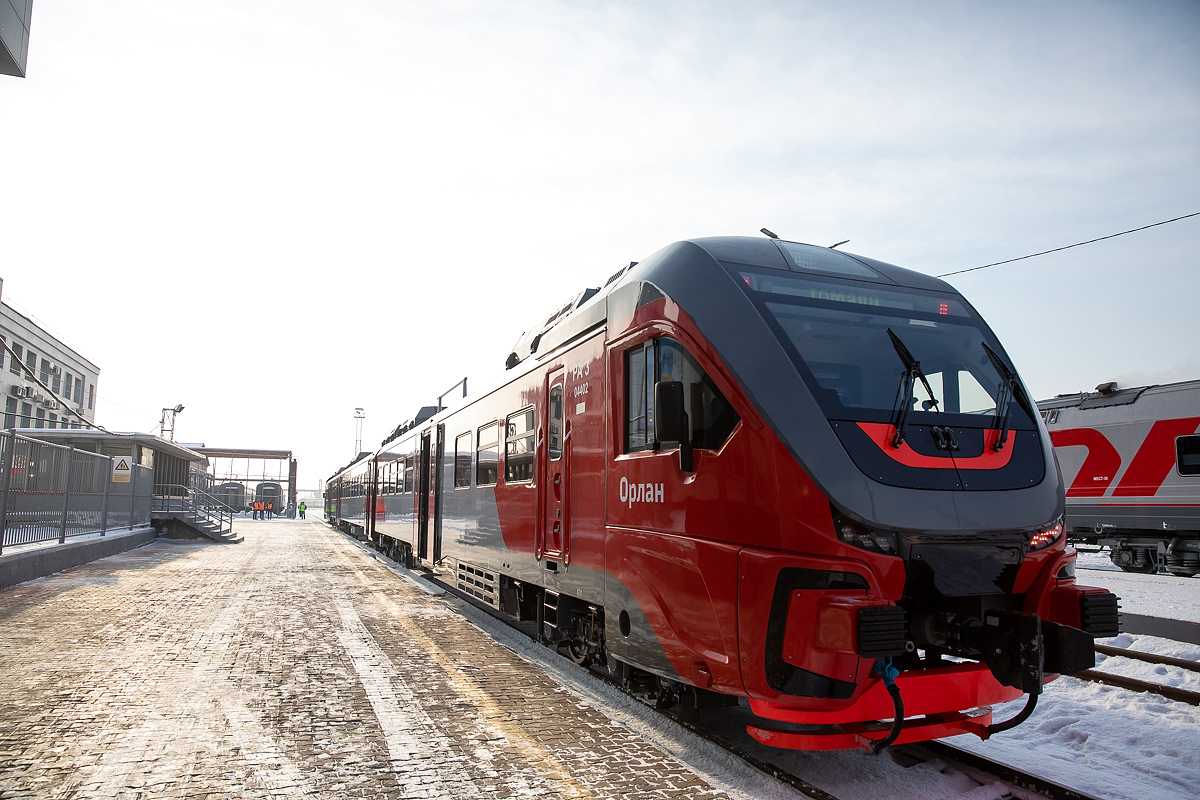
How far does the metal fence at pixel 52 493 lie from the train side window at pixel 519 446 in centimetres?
857

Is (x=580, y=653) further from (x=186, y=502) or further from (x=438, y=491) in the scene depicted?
(x=186, y=502)

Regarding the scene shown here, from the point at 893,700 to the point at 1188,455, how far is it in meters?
14.4

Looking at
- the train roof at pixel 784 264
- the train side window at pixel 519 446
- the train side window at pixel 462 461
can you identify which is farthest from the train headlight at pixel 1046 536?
the train side window at pixel 462 461

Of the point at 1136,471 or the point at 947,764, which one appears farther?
the point at 1136,471

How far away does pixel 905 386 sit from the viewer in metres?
4.55

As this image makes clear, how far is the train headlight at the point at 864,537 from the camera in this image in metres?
3.86

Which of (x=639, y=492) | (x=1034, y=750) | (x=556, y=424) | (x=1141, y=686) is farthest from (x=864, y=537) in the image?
(x=1141, y=686)

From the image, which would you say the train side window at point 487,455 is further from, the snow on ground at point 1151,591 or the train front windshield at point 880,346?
the snow on ground at point 1151,591

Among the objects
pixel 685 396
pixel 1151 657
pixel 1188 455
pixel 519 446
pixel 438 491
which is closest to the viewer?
pixel 685 396

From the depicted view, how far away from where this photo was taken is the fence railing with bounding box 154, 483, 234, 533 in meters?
29.4

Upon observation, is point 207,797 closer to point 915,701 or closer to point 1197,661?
point 915,701

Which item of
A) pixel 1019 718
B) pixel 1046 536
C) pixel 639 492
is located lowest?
pixel 1019 718

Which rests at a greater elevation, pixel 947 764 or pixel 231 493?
pixel 231 493

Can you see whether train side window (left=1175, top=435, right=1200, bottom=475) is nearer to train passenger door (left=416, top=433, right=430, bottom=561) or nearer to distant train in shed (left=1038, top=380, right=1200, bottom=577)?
distant train in shed (left=1038, top=380, right=1200, bottom=577)
